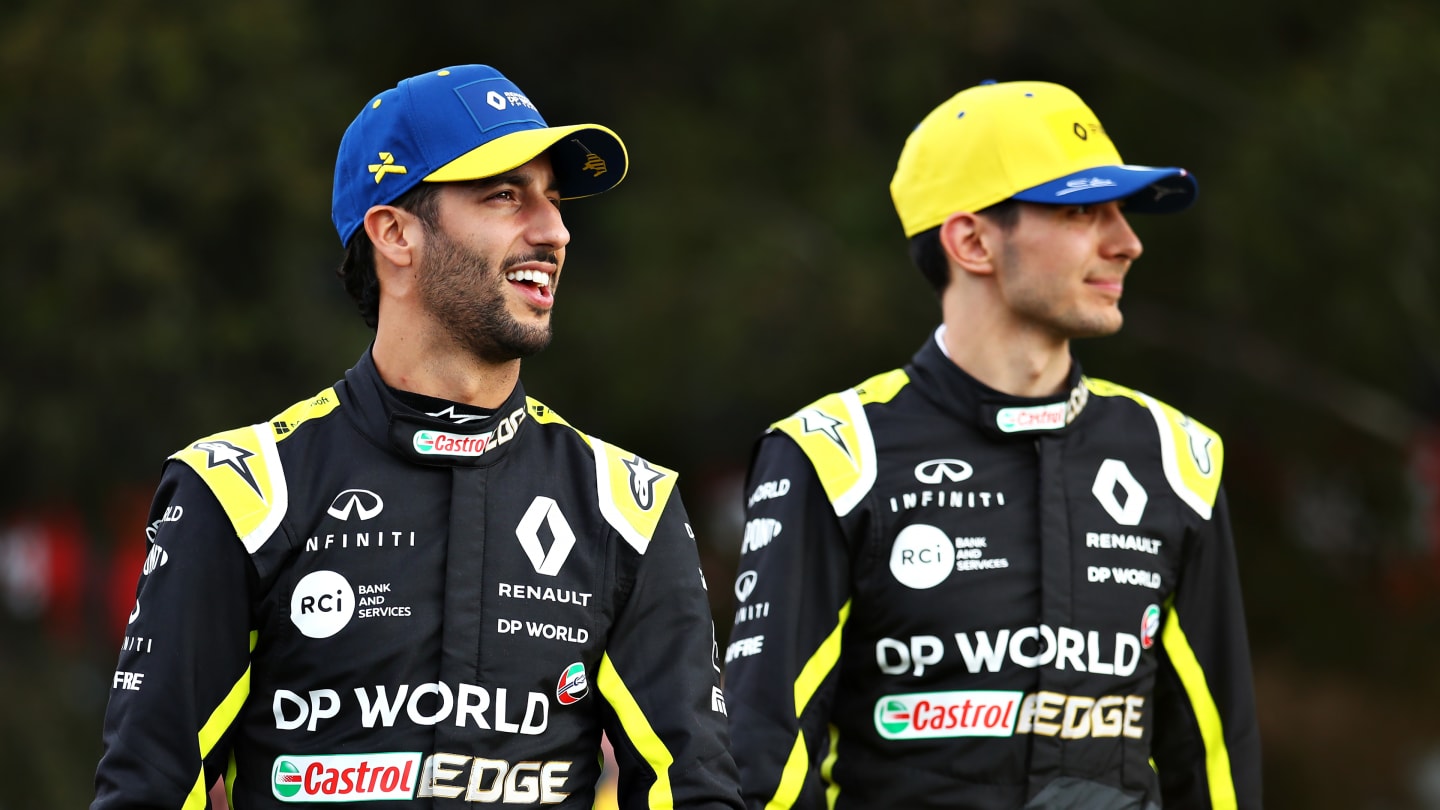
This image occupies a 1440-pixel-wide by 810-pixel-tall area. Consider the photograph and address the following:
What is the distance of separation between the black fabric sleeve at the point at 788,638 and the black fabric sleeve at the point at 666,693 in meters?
0.61

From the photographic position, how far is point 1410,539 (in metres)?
15.5

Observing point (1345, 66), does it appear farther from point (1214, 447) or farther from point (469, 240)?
point (469, 240)

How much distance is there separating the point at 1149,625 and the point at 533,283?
5.47 feet

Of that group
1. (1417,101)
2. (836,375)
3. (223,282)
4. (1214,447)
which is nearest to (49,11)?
(223,282)

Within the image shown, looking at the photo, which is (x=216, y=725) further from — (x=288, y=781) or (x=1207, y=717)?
(x=1207, y=717)

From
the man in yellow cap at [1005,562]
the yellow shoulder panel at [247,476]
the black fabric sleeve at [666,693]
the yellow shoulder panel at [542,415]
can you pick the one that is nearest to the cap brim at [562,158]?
the yellow shoulder panel at [542,415]

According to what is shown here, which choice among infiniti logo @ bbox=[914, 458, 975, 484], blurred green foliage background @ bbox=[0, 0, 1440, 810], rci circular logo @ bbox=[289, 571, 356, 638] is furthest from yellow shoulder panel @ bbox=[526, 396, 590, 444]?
blurred green foliage background @ bbox=[0, 0, 1440, 810]

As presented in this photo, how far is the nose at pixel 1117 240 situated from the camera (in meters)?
4.74

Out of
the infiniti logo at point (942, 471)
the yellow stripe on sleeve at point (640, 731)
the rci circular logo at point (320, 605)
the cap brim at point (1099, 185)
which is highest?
the cap brim at point (1099, 185)

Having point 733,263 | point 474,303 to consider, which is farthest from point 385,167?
point 733,263

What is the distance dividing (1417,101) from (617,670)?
33.1 ft

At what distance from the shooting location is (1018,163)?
482cm

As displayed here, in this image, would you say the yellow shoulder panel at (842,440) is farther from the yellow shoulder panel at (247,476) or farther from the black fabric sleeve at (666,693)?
the yellow shoulder panel at (247,476)

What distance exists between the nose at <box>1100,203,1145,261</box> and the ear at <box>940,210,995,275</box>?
265mm
